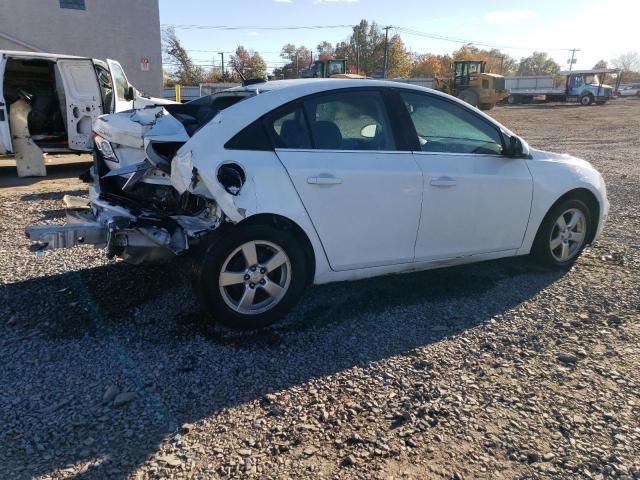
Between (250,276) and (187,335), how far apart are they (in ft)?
1.98

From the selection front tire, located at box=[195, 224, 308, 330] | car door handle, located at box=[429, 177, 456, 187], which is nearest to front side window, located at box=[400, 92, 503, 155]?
car door handle, located at box=[429, 177, 456, 187]

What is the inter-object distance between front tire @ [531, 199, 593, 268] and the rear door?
7919mm

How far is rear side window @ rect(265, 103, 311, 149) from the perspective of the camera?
3643 millimetres


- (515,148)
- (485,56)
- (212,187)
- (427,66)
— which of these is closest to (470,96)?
(515,148)

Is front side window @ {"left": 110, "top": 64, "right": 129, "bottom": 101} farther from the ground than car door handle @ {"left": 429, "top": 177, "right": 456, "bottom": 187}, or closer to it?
farther from the ground

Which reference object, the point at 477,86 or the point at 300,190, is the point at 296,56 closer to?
the point at 477,86

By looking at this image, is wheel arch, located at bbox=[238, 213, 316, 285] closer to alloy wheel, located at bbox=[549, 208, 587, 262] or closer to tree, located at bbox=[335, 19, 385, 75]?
alloy wheel, located at bbox=[549, 208, 587, 262]

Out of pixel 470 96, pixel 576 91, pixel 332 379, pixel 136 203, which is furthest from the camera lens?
pixel 576 91

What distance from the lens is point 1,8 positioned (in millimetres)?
18797

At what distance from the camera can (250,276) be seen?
3604mm

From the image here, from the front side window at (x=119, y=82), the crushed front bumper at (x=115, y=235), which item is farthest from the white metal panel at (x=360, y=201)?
the front side window at (x=119, y=82)

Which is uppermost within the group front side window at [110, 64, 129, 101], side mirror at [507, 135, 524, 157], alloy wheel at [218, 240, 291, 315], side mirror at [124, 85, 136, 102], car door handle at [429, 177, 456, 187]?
front side window at [110, 64, 129, 101]

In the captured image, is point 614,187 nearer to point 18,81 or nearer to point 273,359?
point 273,359

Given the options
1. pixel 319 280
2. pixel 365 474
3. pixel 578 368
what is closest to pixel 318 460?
pixel 365 474
